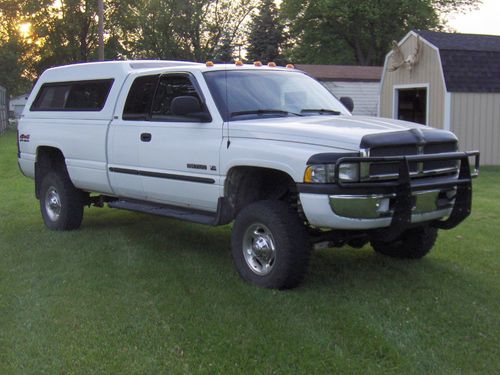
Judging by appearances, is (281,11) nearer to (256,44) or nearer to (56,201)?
(256,44)

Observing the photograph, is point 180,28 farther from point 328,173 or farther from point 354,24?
point 328,173

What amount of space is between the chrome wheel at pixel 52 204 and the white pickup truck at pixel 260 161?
0.18 metres

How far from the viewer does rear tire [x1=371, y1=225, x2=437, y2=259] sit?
250 inches

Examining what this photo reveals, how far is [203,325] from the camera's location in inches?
185

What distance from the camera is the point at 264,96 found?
20.6 feet

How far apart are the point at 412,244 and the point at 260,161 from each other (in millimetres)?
2068

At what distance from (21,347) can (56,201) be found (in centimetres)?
415

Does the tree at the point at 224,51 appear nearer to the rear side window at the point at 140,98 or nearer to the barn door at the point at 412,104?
the barn door at the point at 412,104

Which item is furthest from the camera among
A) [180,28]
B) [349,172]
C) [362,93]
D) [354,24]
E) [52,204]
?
[180,28]

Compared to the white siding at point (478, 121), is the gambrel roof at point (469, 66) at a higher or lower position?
higher

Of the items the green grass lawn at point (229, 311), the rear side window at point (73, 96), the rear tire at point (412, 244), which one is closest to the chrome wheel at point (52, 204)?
the green grass lawn at point (229, 311)

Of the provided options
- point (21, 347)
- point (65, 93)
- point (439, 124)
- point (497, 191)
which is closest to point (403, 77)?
point (439, 124)

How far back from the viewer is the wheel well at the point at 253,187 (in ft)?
19.0

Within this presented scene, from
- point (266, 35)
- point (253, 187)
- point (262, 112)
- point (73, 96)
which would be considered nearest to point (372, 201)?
point (253, 187)
